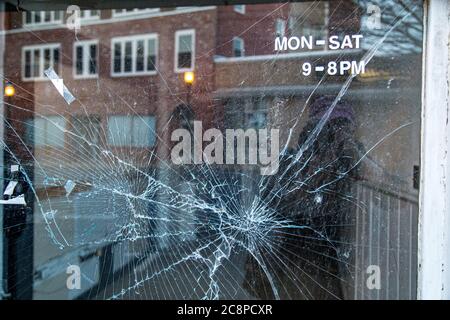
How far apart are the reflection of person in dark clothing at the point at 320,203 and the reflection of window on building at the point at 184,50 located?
74 centimetres

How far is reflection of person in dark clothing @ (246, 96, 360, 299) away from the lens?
215 centimetres

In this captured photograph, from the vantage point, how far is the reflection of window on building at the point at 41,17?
223 centimetres

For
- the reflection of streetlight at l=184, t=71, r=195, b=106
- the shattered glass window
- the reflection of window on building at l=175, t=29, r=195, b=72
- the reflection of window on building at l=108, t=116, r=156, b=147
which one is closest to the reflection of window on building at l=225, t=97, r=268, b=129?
the shattered glass window

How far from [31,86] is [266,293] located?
71.5 inches

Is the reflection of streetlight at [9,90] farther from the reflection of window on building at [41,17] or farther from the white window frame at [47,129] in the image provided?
the reflection of window on building at [41,17]

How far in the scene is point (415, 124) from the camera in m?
2.09

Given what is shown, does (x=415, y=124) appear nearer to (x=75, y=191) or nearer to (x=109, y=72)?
(x=109, y=72)

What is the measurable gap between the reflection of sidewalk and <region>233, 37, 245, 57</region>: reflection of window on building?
1.15 meters

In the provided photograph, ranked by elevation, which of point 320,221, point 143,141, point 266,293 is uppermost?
point 143,141

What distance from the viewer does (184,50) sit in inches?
87.1

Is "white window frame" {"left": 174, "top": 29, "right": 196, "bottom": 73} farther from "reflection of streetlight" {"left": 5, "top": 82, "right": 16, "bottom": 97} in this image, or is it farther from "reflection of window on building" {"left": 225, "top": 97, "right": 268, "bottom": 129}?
"reflection of streetlight" {"left": 5, "top": 82, "right": 16, "bottom": 97}

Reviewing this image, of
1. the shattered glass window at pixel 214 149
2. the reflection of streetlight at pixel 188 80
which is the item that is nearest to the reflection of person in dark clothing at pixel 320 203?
the shattered glass window at pixel 214 149

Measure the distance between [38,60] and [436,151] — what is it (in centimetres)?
226
